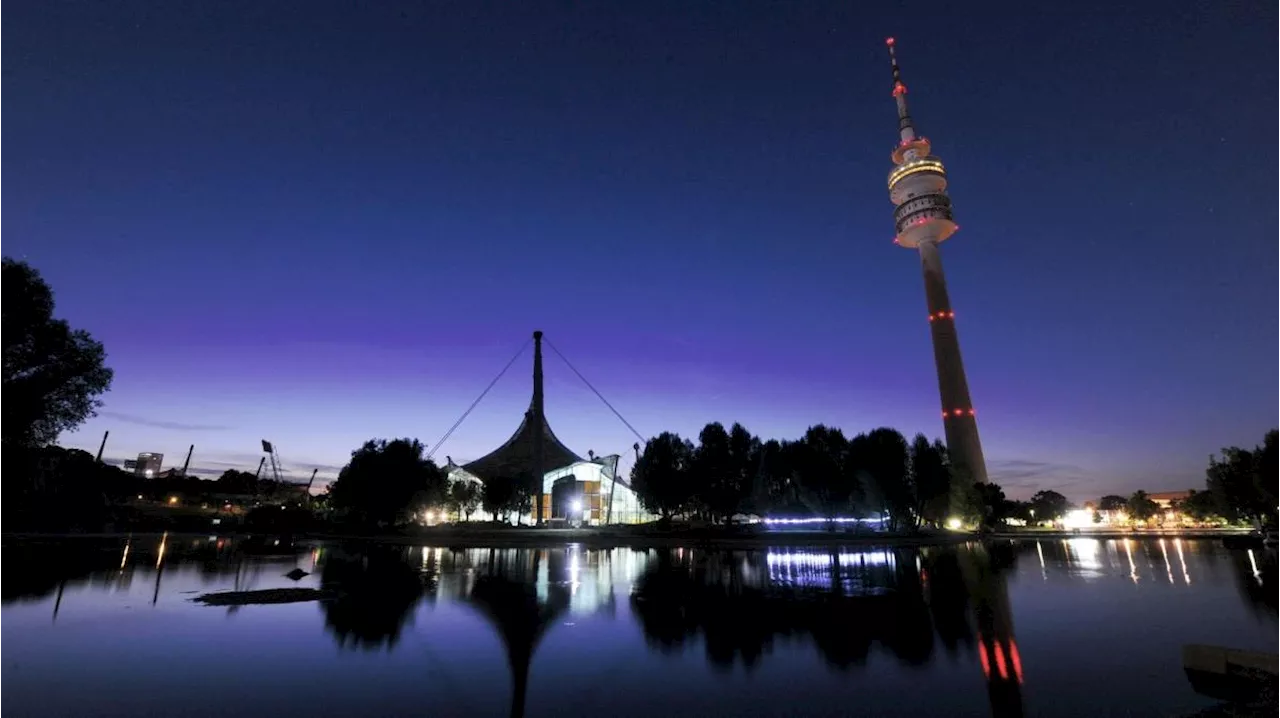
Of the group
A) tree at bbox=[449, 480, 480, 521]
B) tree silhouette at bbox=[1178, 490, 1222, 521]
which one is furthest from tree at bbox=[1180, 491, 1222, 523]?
tree at bbox=[449, 480, 480, 521]

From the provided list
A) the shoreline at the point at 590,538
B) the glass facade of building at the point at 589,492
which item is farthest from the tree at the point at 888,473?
the glass facade of building at the point at 589,492

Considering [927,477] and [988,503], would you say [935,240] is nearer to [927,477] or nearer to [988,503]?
[988,503]

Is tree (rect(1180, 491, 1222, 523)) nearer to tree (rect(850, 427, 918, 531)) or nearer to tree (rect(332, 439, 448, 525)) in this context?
tree (rect(850, 427, 918, 531))

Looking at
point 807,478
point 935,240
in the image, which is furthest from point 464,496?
point 935,240

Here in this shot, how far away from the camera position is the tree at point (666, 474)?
3214 inches

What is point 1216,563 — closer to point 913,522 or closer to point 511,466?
point 913,522

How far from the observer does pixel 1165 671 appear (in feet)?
39.2

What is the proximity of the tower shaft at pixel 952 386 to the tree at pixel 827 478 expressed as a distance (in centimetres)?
4834

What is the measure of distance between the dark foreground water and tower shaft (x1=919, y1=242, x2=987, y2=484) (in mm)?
91993

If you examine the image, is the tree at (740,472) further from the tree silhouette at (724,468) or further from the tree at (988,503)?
the tree at (988,503)

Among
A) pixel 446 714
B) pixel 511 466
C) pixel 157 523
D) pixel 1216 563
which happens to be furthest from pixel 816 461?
pixel 157 523

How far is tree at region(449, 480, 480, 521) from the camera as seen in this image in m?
95.6

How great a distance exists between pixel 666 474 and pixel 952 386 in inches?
2713

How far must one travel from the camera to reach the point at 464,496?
95.1 m
